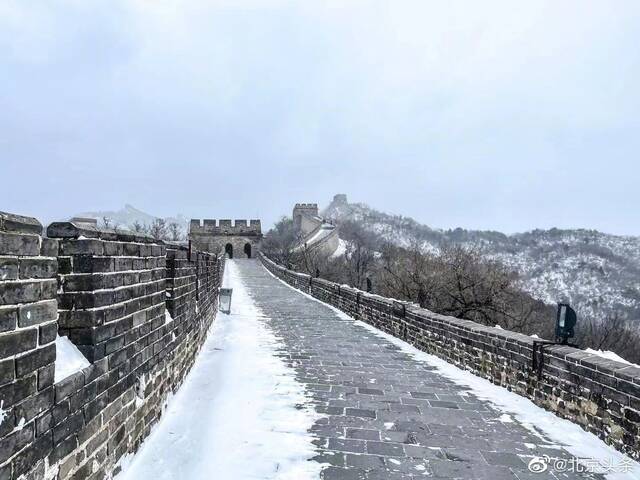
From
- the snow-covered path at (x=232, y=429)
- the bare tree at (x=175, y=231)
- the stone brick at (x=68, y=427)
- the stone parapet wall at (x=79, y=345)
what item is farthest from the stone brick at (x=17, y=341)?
the bare tree at (x=175, y=231)

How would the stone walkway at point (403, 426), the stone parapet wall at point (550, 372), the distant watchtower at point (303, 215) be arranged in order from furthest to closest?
the distant watchtower at point (303, 215), the stone parapet wall at point (550, 372), the stone walkway at point (403, 426)

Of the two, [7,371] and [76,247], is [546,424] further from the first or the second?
[7,371]

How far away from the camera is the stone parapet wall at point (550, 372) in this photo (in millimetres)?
3891

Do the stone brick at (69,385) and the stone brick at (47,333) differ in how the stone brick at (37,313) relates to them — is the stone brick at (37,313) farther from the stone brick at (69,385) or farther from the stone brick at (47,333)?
the stone brick at (69,385)

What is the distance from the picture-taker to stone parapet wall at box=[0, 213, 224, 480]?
6.35ft

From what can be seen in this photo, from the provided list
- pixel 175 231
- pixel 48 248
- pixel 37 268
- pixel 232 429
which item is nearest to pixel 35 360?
pixel 37 268

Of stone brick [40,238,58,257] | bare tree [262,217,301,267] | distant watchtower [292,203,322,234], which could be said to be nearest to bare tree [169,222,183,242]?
bare tree [262,217,301,267]

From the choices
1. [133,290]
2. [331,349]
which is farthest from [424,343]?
[133,290]

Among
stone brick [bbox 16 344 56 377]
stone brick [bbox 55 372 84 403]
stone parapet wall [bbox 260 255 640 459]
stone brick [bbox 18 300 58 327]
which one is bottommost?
stone parapet wall [bbox 260 255 640 459]

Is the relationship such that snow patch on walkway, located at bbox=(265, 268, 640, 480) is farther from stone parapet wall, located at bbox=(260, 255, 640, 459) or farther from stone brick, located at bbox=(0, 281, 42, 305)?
stone brick, located at bbox=(0, 281, 42, 305)

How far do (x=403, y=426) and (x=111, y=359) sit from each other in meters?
2.71

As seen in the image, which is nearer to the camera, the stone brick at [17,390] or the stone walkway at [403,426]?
the stone brick at [17,390]

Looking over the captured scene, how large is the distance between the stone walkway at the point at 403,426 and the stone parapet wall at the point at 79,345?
59.4 inches

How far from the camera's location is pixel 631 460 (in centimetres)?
371
